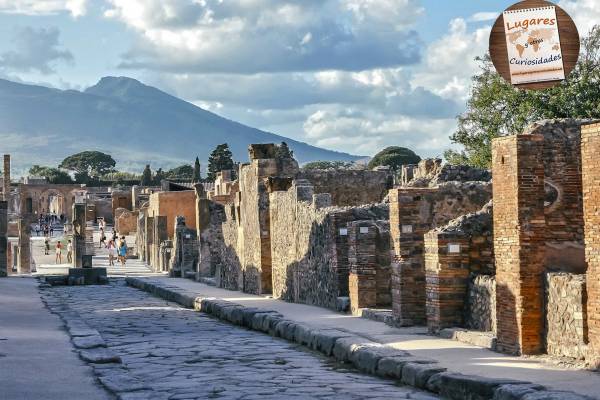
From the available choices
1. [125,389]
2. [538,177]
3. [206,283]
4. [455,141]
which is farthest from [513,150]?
[455,141]

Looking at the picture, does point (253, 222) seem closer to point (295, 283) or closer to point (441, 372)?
point (295, 283)

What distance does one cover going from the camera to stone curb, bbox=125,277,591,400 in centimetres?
1011

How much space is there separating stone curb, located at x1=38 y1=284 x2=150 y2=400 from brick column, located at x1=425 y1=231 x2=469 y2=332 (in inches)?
171

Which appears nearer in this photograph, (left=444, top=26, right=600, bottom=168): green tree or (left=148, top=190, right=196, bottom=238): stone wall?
(left=444, top=26, right=600, bottom=168): green tree

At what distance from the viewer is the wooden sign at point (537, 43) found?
15.2 m

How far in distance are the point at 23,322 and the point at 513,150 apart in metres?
9.35

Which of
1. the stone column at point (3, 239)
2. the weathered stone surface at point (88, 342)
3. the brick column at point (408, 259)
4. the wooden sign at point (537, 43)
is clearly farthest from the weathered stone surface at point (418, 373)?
the stone column at point (3, 239)

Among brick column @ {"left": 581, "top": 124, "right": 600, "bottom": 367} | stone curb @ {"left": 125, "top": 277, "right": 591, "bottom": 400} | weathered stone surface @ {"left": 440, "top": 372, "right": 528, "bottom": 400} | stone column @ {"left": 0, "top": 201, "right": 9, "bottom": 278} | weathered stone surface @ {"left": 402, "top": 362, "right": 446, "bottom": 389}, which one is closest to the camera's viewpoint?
stone curb @ {"left": 125, "top": 277, "right": 591, "bottom": 400}

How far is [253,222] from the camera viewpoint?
27.7 meters

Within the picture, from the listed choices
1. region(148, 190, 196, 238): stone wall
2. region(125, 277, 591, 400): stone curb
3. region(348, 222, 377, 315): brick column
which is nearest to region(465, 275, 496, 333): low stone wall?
region(125, 277, 591, 400): stone curb

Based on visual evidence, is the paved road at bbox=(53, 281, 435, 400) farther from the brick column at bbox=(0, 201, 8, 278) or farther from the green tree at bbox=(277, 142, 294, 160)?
the brick column at bbox=(0, 201, 8, 278)

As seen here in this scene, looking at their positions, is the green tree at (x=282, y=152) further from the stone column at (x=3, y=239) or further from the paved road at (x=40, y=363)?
the stone column at (x=3, y=239)

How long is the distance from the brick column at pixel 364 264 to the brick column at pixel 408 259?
2057 millimetres

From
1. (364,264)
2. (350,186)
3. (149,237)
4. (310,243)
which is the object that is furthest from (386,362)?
(149,237)
